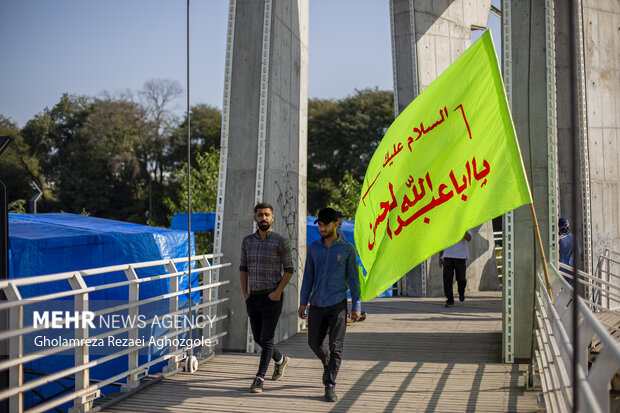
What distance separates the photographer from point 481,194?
497cm

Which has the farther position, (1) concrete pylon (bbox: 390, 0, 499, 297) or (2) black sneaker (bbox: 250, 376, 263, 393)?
(1) concrete pylon (bbox: 390, 0, 499, 297)

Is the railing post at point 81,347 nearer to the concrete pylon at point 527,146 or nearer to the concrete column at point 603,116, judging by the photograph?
the concrete pylon at point 527,146

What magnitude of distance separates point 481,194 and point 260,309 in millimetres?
2886

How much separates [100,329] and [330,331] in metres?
5.80

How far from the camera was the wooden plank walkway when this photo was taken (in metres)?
6.12

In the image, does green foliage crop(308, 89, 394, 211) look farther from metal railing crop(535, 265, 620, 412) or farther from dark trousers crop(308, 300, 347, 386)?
metal railing crop(535, 265, 620, 412)

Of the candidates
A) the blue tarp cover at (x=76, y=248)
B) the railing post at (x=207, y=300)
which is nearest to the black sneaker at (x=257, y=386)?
the railing post at (x=207, y=300)

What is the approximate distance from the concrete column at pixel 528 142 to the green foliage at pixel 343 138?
1794 inches

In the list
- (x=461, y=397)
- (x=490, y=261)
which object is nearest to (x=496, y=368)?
(x=461, y=397)

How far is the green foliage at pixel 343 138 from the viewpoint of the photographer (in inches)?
2157

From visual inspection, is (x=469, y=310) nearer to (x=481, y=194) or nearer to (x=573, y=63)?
(x=481, y=194)

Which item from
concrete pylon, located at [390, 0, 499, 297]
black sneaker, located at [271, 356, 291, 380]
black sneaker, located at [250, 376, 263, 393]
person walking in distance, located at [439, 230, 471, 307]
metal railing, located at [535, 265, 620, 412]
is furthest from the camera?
concrete pylon, located at [390, 0, 499, 297]

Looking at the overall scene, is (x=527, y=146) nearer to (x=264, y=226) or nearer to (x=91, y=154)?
(x=264, y=226)

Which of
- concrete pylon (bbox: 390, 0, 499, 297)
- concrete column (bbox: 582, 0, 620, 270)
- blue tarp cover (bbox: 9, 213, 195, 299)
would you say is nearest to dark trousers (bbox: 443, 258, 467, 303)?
concrete pylon (bbox: 390, 0, 499, 297)
